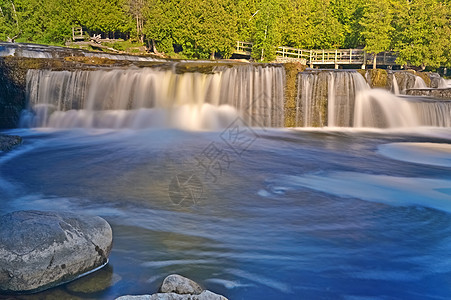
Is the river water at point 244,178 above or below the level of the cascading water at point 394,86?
below

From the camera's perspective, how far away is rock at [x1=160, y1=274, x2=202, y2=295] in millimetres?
4508

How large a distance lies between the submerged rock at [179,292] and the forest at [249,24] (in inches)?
1433

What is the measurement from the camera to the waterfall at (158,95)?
58.6ft

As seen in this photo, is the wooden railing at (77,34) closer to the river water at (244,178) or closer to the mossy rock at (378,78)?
the river water at (244,178)

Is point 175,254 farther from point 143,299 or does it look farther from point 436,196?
point 436,196

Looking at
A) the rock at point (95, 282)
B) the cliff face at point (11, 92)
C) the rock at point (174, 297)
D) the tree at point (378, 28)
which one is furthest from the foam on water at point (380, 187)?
the tree at point (378, 28)

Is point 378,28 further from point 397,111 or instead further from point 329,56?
point 397,111

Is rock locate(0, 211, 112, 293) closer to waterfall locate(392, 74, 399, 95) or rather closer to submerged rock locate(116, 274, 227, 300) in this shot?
submerged rock locate(116, 274, 227, 300)

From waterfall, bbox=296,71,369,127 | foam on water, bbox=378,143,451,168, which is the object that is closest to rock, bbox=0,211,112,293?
foam on water, bbox=378,143,451,168

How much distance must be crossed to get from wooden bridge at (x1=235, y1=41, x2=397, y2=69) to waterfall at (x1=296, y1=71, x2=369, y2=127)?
89.0 feet

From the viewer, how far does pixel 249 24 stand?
47062 mm

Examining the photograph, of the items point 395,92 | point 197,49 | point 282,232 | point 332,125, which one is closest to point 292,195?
point 282,232

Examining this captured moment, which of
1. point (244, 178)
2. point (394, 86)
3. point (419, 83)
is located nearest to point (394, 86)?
point (394, 86)

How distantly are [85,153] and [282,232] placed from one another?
7834 millimetres
